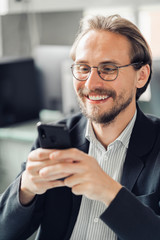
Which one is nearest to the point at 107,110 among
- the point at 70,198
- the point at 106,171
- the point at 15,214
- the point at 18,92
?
the point at 106,171

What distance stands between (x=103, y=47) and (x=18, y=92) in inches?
61.1

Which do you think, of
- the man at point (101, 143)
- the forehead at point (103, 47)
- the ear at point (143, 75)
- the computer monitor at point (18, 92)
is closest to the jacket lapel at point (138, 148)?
the man at point (101, 143)

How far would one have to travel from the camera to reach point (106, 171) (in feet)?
4.62

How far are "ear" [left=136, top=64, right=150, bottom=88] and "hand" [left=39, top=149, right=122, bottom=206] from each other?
1.62ft

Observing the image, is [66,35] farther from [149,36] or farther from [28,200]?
[28,200]

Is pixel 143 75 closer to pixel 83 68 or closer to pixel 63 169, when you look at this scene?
pixel 83 68

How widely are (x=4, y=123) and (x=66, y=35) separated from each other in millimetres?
1098

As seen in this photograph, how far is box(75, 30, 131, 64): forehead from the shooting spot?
1.39 m

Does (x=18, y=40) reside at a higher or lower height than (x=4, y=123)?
higher

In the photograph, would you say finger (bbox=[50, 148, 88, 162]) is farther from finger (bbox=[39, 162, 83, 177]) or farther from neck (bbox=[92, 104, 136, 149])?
neck (bbox=[92, 104, 136, 149])

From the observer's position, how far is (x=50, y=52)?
2.85m

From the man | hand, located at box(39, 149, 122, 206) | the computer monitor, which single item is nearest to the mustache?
the man

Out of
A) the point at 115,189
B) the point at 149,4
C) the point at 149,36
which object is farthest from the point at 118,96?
the point at 149,36

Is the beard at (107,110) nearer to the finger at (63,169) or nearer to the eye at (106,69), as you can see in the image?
the eye at (106,69)
